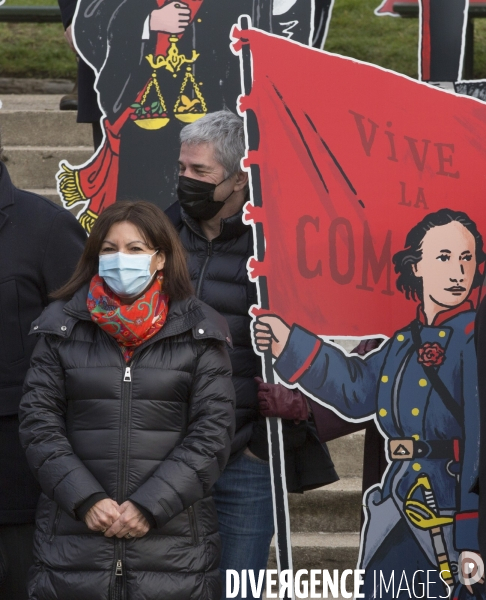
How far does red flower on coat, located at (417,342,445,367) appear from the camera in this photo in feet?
11.2

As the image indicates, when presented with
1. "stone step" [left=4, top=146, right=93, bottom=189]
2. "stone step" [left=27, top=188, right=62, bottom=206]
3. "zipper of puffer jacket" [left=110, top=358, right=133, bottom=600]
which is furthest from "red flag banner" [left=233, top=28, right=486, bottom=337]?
"stone step" [left=4, top=146, right=93, bottom=189]

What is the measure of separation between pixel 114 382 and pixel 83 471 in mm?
250

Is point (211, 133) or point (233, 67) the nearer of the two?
point (211, 133)

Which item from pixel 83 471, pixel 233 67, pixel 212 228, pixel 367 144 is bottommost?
pixel 83 471

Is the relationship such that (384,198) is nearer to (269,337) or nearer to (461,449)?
(269,337)

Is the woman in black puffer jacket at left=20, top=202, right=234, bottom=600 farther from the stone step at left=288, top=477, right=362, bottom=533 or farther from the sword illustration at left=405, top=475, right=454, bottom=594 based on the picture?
the stone step at left=288, top=477, right=362, bottom=533

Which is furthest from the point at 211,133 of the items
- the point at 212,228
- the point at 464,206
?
the point at 464,206

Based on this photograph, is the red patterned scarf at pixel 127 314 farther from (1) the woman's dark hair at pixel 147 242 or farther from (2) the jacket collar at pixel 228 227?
(2) the jacket collar at pixel 228 227

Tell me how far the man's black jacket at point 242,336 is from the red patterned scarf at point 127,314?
297 millimetres

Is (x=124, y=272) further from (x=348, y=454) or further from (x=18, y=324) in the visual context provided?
(x=348, y=454)

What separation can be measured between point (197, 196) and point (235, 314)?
1.23 ft

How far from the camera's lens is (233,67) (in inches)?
165

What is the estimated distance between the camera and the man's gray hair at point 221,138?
3.53 metres

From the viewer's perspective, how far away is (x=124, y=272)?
3158 mm
